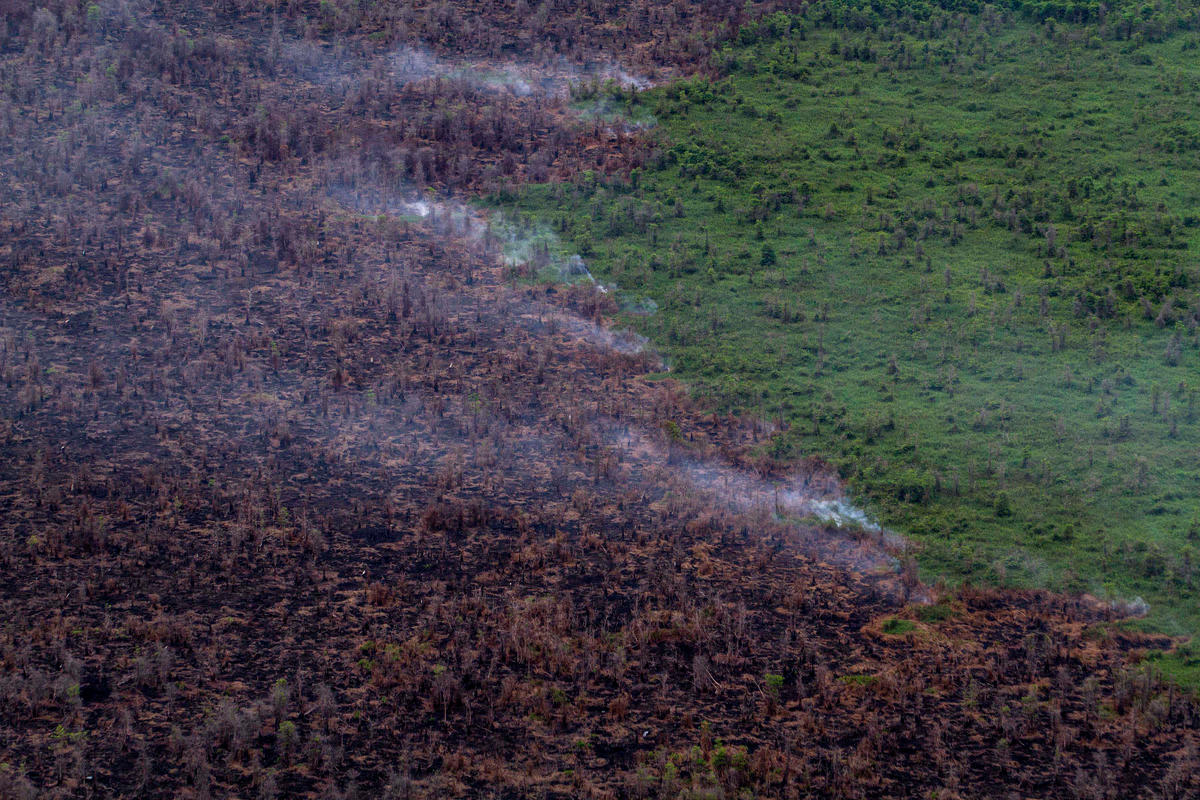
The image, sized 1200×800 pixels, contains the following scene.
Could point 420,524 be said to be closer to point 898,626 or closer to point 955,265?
point 898,626

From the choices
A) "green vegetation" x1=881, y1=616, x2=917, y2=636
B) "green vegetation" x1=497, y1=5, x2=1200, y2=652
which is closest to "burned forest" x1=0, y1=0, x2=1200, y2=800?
"green vegetation" x1=881, y1=616, x2=917, y2=636

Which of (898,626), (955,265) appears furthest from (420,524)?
(955,265)

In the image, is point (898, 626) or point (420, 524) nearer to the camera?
point (898, 626)

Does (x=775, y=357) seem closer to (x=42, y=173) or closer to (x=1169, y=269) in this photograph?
(x=1169, y=269)

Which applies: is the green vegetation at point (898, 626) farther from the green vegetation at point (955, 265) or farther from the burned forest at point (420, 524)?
the green vegetation at point (955, 265)

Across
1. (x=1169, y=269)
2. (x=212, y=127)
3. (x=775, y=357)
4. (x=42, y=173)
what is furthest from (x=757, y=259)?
(x=42, y=173)

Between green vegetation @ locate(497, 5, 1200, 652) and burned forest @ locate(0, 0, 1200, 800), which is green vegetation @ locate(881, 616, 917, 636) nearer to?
burned forest @ locate(0, 0, 1200, 800)
